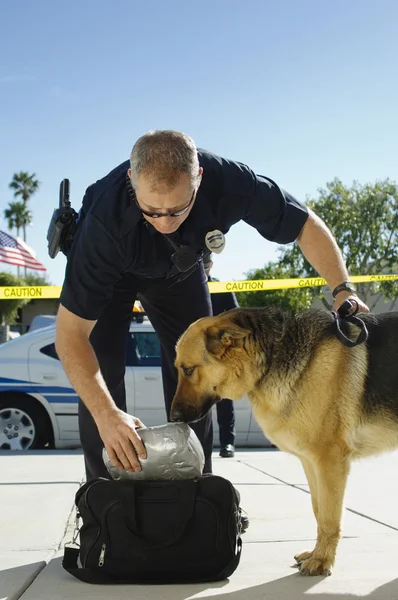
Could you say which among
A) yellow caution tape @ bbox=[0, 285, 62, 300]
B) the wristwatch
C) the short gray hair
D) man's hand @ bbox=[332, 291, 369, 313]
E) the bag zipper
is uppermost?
the short gray hair

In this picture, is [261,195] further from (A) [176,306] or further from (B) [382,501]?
(B) [382,501]

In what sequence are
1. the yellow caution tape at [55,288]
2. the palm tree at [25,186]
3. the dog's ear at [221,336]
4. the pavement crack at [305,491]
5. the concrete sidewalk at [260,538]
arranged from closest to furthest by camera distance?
the concrete sidewalk at [260,538], the dog's ear at [221,336], the pavement crack at [305,491], the yellow caution tape at [55,288], the palm tree at [25,186]

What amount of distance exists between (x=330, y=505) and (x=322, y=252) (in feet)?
4.33

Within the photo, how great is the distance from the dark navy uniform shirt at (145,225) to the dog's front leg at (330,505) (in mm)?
1202

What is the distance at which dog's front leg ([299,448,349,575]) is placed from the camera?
9.61 feet

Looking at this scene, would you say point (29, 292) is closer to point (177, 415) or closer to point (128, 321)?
point (128, 321)

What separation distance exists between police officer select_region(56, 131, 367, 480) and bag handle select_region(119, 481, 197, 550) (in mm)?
129

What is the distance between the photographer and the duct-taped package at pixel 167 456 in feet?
9.52

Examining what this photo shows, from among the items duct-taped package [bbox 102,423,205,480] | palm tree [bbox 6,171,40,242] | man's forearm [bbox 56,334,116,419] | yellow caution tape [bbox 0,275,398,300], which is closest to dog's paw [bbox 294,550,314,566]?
duct-taped package [bbox 102,423,205,480]

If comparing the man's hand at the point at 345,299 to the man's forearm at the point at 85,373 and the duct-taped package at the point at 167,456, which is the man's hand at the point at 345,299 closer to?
the duct-taped package at the point at 167,456

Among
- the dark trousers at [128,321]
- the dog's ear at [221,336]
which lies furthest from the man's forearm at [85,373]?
the dark trousers at [128,321]

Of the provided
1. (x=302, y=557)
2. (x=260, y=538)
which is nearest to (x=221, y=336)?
(x=302, y=557)

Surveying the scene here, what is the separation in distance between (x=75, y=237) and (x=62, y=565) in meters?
1.55

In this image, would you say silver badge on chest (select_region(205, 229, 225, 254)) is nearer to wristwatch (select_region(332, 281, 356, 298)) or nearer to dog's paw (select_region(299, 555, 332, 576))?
wristwatch (select_region(332, 281, 356, 298))
